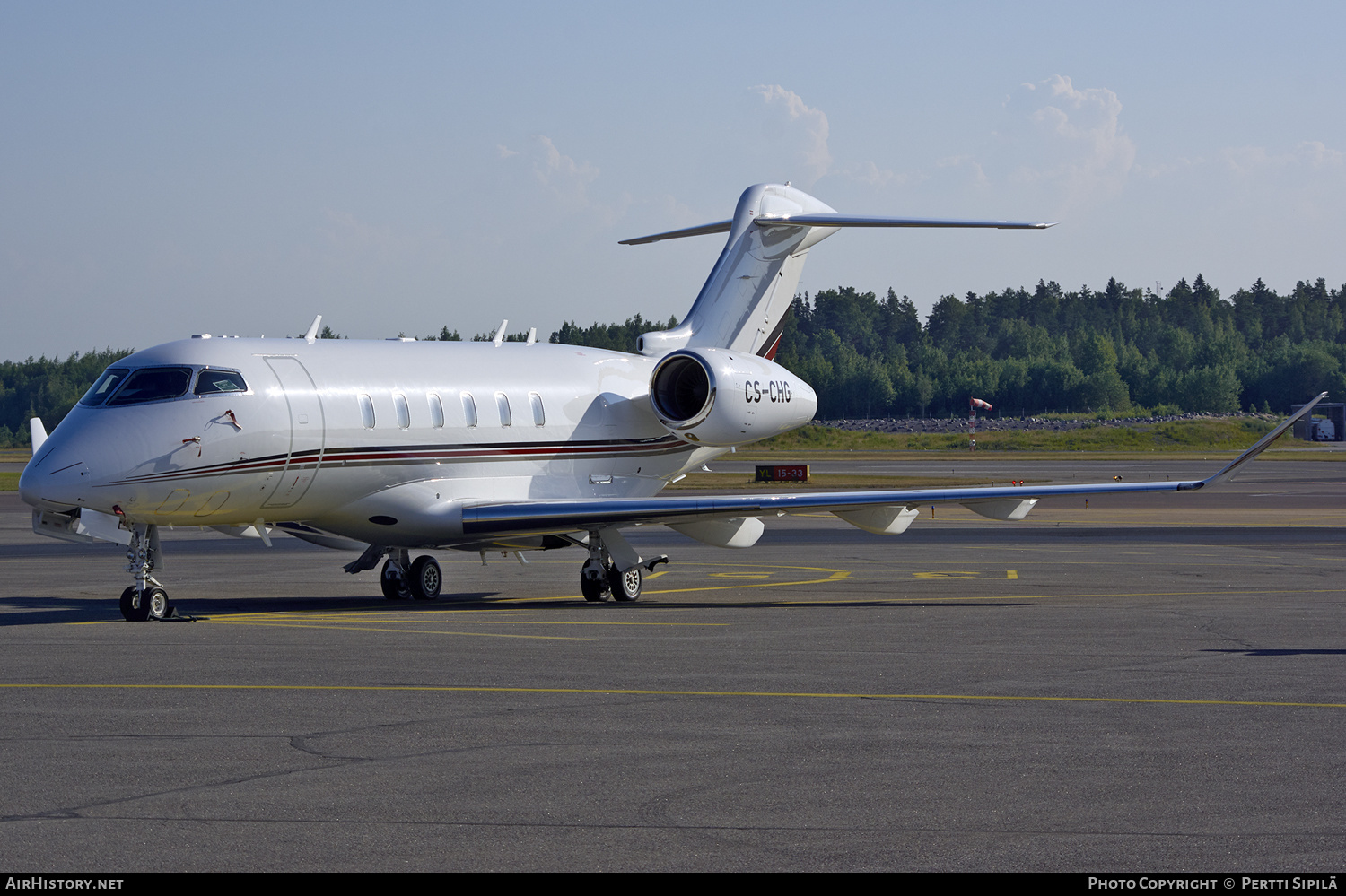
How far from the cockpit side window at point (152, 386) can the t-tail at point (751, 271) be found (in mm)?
9296

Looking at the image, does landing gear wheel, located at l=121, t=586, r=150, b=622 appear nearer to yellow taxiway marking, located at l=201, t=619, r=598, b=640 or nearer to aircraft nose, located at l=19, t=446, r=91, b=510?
yellow taxiway marking, located at l=201, t=619, r=598, b=640

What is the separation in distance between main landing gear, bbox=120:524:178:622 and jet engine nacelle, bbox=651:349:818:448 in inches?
336

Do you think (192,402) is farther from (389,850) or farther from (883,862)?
(883,862)

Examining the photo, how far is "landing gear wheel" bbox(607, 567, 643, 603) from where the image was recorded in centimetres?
2133

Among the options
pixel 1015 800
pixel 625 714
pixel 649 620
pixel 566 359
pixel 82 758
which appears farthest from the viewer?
pixel 566 359

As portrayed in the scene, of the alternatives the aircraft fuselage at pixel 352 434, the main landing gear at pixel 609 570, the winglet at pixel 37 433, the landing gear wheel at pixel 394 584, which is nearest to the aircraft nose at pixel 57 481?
the aircraft fuselage at pixel 352 434

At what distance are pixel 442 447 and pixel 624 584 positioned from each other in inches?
130

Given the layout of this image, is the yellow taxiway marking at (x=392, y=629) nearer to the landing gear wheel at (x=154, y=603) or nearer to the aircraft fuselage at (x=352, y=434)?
the landing gear wheel at (x=154, y=603)

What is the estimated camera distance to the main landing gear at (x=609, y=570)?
21328mm

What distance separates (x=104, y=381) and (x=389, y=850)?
13.0m

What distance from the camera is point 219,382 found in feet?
62.1
